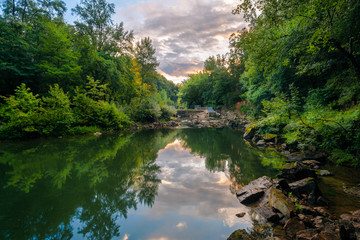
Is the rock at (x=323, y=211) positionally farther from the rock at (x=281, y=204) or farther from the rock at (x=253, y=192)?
the rock at (x=253, y=192)

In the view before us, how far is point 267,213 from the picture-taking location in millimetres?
3436

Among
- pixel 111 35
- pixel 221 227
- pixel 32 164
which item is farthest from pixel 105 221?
pixel 111 35

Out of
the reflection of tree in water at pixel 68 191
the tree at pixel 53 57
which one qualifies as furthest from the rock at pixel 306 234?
the tree at pixel 53 57

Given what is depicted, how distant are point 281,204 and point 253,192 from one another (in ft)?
3.27

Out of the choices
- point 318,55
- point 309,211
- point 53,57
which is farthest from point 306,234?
point 53,57

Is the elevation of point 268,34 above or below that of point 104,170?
above

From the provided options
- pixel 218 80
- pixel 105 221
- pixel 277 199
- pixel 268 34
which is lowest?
pixel 105 221

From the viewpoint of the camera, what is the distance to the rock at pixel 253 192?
4.22 meters

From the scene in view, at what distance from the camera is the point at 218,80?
38562 mm

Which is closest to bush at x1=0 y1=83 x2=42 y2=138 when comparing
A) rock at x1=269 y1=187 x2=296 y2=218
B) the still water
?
the still water

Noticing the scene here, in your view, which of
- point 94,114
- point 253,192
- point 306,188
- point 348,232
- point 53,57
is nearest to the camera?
point 348,232

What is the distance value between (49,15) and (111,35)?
23.3ft

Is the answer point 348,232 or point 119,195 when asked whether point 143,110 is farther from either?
point 348,232

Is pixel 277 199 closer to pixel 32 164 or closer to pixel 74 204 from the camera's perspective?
pixel 74 204
